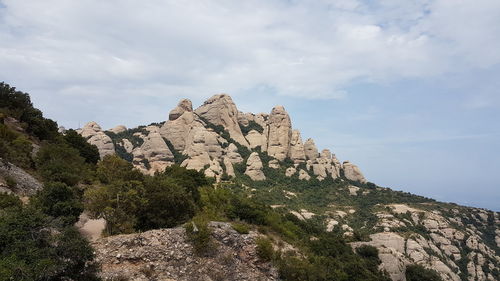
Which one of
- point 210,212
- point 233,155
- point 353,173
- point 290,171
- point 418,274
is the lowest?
point 418,274

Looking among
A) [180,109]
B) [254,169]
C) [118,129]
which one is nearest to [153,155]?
[180,109]

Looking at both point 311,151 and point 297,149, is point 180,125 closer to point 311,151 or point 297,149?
point 297,149

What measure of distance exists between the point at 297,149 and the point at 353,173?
68.7ft

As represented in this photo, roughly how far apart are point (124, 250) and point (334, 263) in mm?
27034

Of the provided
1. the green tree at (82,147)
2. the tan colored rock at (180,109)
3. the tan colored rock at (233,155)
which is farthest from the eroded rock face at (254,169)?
the green tree at (82,147)

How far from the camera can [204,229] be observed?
69.4ft

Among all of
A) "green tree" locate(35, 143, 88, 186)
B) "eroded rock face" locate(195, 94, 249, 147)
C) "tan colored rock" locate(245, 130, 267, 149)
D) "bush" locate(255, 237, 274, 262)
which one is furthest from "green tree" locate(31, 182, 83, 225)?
"tan colored rock" locate(245, 130, 267, 149)

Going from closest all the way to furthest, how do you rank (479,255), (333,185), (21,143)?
(21,143) → (479,255) → (333,185)

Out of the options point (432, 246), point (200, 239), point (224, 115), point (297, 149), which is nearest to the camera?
point (200, 239)

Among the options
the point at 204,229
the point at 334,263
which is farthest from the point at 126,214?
the point at 334,263

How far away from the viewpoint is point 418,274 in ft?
158

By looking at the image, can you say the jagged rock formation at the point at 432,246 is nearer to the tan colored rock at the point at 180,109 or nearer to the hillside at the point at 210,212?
the hillside at the point at 210,212

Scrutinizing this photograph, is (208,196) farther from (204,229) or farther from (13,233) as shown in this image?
(13,233)

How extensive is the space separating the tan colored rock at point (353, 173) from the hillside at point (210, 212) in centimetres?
40
